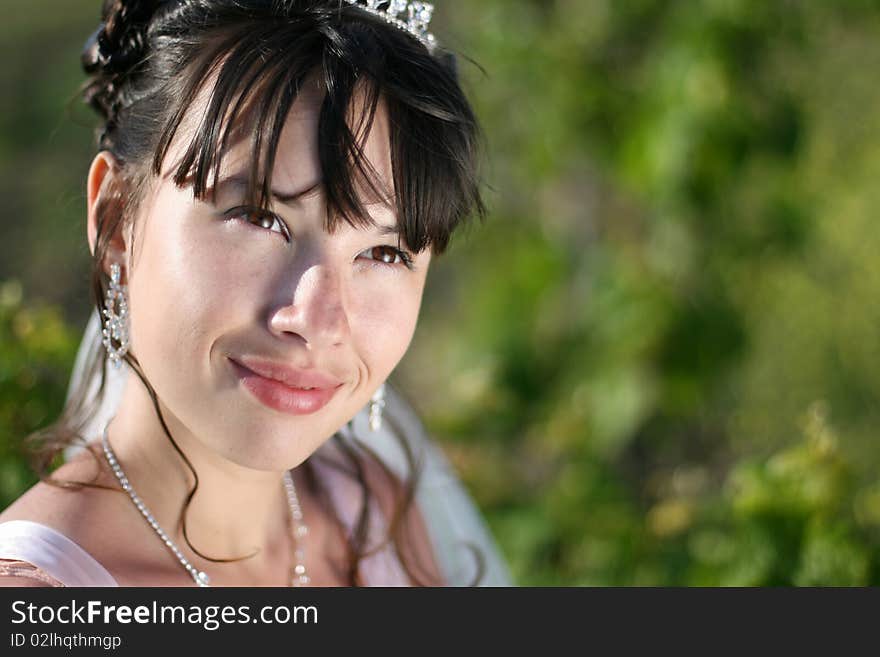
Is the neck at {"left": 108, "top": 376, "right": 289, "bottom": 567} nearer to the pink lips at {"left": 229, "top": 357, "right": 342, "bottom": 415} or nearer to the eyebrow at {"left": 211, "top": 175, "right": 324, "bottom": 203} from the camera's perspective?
the pink lips at {"left": 229, "top": 357, "right": 342, "bottom": 415}

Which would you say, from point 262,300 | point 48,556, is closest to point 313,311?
point 262,300

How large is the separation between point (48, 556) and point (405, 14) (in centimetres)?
73

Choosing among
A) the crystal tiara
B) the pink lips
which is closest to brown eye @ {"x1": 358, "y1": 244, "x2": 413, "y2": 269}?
the pink lips

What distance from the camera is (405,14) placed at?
1.17 metres

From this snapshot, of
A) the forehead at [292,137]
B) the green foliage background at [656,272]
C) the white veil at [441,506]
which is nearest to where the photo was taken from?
the forehead at [292,137]

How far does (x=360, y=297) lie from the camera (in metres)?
1.03

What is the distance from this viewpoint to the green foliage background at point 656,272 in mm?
2029

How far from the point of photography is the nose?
97cm

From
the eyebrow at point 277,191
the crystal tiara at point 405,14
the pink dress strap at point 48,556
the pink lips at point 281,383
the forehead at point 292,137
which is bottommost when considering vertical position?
the pink dress strap at point 48,556

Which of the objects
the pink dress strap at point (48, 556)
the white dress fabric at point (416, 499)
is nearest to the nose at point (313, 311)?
the pink dress strap at point (48, 556)

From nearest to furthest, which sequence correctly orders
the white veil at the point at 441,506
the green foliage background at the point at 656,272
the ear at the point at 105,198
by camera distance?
1. the ear at the point at 105,198
2. the white veil at the point at 441,506
3. the green foliage background at the point at 656,272

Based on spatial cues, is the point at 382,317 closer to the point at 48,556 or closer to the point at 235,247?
the point at 235,247

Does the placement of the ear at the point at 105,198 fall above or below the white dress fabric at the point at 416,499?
above

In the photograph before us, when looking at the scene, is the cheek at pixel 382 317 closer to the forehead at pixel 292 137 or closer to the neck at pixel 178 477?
the forehead at pixel 292 137
